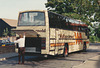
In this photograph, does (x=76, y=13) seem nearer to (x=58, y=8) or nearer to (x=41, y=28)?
(x=58, y=8)

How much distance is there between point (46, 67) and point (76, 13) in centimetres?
3502

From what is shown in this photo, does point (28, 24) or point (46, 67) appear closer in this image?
point (46, 67)

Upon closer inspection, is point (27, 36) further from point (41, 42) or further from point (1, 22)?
point (1, 22)

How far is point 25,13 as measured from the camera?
1463 centimetres

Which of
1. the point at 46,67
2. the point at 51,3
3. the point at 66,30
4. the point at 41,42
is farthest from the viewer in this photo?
the point at 51,3

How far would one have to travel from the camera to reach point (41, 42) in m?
13.5

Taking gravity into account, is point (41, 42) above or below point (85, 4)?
below

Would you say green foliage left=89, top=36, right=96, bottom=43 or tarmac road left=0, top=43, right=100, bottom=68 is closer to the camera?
tarmac road left=0, top=43, right=100, bottom=68

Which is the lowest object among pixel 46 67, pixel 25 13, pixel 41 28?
pixel 46 67

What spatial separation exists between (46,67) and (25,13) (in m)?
4.96

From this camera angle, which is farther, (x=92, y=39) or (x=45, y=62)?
(x=92, y=39)

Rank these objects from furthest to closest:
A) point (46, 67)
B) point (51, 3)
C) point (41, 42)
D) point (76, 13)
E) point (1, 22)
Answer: point (1, 22) → point (51, 3) → point (76, 13) → point (41, 42) → point (46, 67)

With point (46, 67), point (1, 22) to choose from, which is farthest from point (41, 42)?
point (1, 22)

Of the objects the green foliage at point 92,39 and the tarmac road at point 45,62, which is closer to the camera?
the tarmac road at point 45,62
